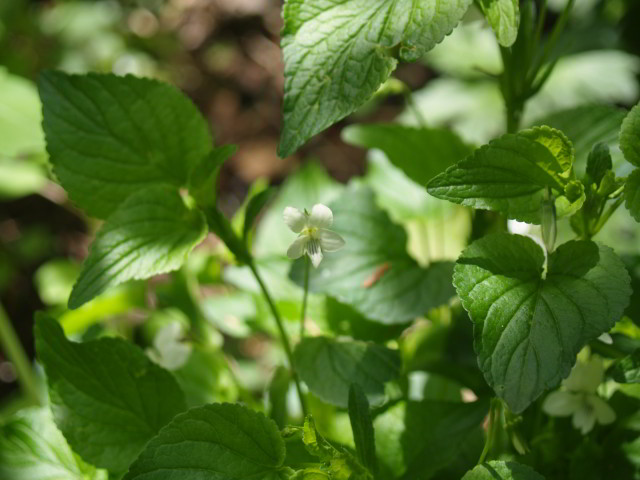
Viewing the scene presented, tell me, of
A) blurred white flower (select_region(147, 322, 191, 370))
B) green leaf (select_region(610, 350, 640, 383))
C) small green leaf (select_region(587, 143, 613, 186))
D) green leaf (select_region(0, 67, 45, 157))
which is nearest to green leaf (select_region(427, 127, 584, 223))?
small green leaf (select_region(587, 143, 613, 186))

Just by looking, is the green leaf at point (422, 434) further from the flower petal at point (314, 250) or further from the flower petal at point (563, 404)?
the flower petal at point (314, 250)

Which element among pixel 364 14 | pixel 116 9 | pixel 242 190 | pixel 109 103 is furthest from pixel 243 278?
pixel 116 9

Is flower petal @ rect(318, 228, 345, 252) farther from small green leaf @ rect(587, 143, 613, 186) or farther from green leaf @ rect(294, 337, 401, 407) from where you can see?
small green leaf @ rect(587, 143, 613, 186)

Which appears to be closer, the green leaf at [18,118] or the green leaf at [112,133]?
the green leaf at [112,133]

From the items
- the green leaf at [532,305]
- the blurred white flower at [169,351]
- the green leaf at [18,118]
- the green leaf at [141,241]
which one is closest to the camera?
the green leaf at [532,305]

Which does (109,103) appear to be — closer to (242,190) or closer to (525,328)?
(525,328)

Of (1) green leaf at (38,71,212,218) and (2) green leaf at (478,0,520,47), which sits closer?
(2) green leaf at (478,0,520,47)

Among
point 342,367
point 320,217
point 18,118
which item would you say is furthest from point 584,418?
point 18,118

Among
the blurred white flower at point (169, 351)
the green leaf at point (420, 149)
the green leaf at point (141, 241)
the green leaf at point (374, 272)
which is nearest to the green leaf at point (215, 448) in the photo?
the green leaf at point (141, 241)
